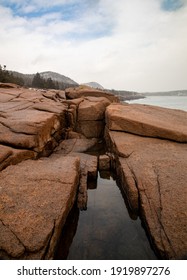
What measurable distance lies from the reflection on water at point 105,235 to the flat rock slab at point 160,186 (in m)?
0.24

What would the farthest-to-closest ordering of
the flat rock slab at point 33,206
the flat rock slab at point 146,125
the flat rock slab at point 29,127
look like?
the flat rock slab at point 146,125, the flat rock slab at point 29,127, the flat rock slab at point 33,206

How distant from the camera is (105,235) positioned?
10.0ft

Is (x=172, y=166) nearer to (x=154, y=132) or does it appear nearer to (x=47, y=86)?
(x=154, y=132)

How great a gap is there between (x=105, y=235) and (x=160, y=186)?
120 centimetres

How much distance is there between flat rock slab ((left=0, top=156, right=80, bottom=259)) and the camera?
2.30 meters

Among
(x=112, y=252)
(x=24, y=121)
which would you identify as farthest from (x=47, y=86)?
(x=112, y=252)

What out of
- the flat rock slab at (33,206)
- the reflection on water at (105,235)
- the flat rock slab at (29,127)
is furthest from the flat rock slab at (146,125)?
the flat rock slab at (33,206)

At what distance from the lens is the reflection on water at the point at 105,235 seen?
107 inches

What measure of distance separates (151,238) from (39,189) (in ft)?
5.71

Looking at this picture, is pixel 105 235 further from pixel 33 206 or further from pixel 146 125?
pixel 146 125

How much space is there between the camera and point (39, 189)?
3.24 metres

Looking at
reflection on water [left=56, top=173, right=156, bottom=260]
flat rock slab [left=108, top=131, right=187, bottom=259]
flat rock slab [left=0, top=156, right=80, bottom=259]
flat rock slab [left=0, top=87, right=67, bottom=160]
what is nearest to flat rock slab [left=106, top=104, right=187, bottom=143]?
flat rock slab [left=108, top=131, right=187, bottom=259]

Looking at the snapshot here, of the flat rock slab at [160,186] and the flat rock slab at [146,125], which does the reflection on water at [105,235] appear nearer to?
the flat rock slab at [160,186]

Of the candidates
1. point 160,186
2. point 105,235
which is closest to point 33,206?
point 105,235
